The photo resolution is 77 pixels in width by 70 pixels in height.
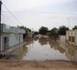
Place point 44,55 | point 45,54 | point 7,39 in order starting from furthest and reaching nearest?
point 7,39, point 45,54, point 44,55

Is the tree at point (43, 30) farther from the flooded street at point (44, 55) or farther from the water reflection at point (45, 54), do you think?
the flooded street at point (44, 55)

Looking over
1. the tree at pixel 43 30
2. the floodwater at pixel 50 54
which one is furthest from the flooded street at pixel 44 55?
the tree at pixel 43 30

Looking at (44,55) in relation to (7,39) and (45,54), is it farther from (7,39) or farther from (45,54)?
(7,39)

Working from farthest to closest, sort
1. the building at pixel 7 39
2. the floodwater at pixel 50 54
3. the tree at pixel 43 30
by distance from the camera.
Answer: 1. the tree at pixel 43 30
2. the building at pixel 7 39
3. the floodwater at pixel 50 54

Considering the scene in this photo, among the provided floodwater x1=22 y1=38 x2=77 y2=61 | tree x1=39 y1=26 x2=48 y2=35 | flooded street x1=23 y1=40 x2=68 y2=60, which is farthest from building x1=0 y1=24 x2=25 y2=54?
tree x1=39 y1=26 x2=48 y2=35

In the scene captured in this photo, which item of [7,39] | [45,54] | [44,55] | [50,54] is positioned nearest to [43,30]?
[7,39]

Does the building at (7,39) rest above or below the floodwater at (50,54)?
above

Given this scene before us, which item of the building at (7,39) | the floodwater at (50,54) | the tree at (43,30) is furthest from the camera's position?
the tree at (43,30)

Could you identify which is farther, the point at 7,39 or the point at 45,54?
the point at 7,39

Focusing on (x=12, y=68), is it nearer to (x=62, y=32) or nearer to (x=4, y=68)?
(x=4, y=68)

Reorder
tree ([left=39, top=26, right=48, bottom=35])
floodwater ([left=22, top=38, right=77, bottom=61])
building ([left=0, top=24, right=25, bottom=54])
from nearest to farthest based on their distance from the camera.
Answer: floodwater ([left=22, top=38, right=77, bottom=61]), building ([left=0, top=24, right=25, bottom=54]), tree ([left=39, top=26, right=48, bottom=35])

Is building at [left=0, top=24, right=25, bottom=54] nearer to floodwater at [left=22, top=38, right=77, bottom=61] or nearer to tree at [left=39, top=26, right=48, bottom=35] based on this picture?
floodwater at [left=22, top=38, right=77, bottom=61]

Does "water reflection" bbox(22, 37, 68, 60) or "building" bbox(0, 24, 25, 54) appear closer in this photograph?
"water reflection" bbox(22, 37, 68, 60)

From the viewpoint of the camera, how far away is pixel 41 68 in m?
17.0
